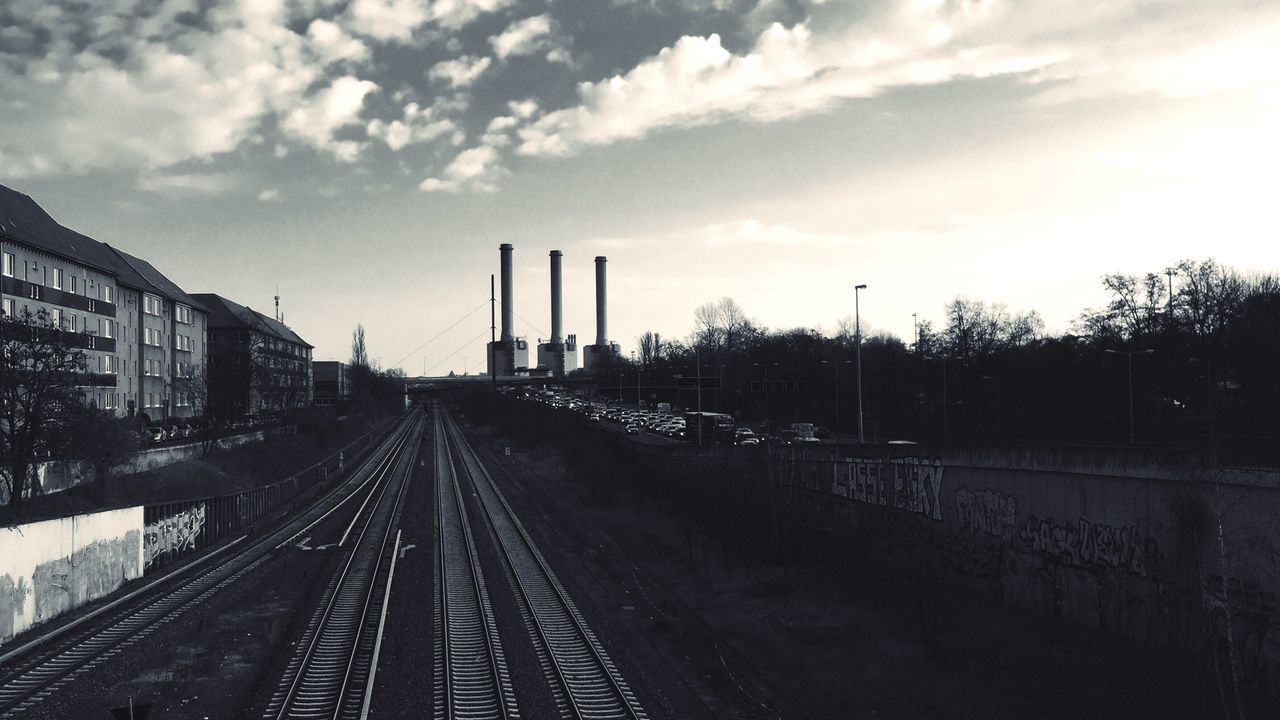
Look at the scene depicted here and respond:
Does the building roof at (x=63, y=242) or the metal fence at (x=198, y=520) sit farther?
the building roof at (x=63, y=242)

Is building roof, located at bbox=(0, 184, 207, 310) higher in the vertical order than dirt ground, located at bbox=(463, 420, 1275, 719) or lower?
higher

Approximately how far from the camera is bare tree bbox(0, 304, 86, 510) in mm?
35781

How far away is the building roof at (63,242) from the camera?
202 ft

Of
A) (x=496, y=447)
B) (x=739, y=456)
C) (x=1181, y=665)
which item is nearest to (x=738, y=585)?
(x=739, y=456)

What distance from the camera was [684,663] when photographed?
18469 millimetres

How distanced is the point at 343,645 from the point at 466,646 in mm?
2886

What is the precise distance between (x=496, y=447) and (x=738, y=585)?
76.8 meters

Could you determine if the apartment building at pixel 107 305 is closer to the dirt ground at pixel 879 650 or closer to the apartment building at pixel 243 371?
the apartment building at pixel 243 371

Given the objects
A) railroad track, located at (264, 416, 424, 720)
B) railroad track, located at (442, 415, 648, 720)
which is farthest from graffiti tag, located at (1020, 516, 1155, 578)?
railroad track, located at (264, 416, 424, 720)

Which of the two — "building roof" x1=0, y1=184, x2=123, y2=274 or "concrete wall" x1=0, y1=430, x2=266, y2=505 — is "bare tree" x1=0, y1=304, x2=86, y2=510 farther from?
"building roof" x1=0, y1=184, x2=123, y2=274

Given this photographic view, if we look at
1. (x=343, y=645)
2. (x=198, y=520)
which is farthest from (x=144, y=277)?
(x=343, y=645)

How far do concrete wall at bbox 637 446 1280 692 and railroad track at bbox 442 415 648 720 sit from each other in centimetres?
811

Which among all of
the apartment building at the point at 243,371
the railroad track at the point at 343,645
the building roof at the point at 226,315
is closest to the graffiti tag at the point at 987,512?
the railroad track at the point at 343,645

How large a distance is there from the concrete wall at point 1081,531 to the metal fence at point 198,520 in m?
22.0
